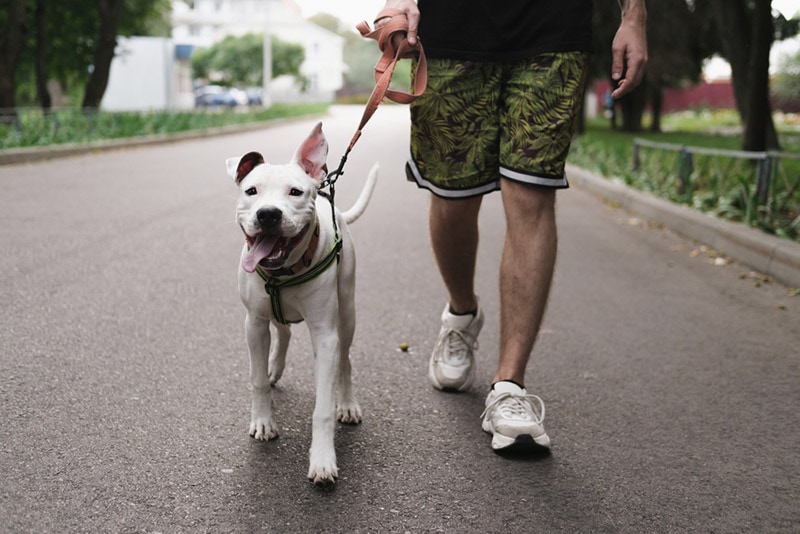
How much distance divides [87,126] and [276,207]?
1617 cm

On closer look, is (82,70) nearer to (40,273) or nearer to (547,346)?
(40,273)

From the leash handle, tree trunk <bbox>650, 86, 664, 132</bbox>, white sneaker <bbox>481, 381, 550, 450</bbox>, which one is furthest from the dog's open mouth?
tree trunk <bbox>650, 86, 664, 132</bbox>

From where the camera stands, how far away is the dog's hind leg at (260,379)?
2.79m

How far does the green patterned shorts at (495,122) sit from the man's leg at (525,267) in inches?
3.0

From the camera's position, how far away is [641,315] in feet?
16.9

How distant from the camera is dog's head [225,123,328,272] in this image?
2.45 metres

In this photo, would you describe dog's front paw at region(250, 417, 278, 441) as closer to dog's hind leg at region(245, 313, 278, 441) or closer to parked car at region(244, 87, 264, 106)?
dog's hind leg at region(245, 313, 278, 441)

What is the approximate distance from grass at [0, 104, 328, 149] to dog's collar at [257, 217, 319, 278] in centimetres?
1204

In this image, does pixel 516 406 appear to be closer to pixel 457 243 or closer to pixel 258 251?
pixel 457 243

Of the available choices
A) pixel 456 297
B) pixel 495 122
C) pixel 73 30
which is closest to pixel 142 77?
pixel 73 30

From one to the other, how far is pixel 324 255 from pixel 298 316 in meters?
0.23

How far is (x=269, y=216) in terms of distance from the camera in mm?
2428

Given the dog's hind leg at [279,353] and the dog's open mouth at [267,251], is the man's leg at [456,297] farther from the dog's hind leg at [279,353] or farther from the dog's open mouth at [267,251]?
the dog's open mouth at [267,251]

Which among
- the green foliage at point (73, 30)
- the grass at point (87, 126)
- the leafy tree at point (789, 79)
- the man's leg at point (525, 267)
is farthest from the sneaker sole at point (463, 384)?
the leafy tree at point (789, 79)
